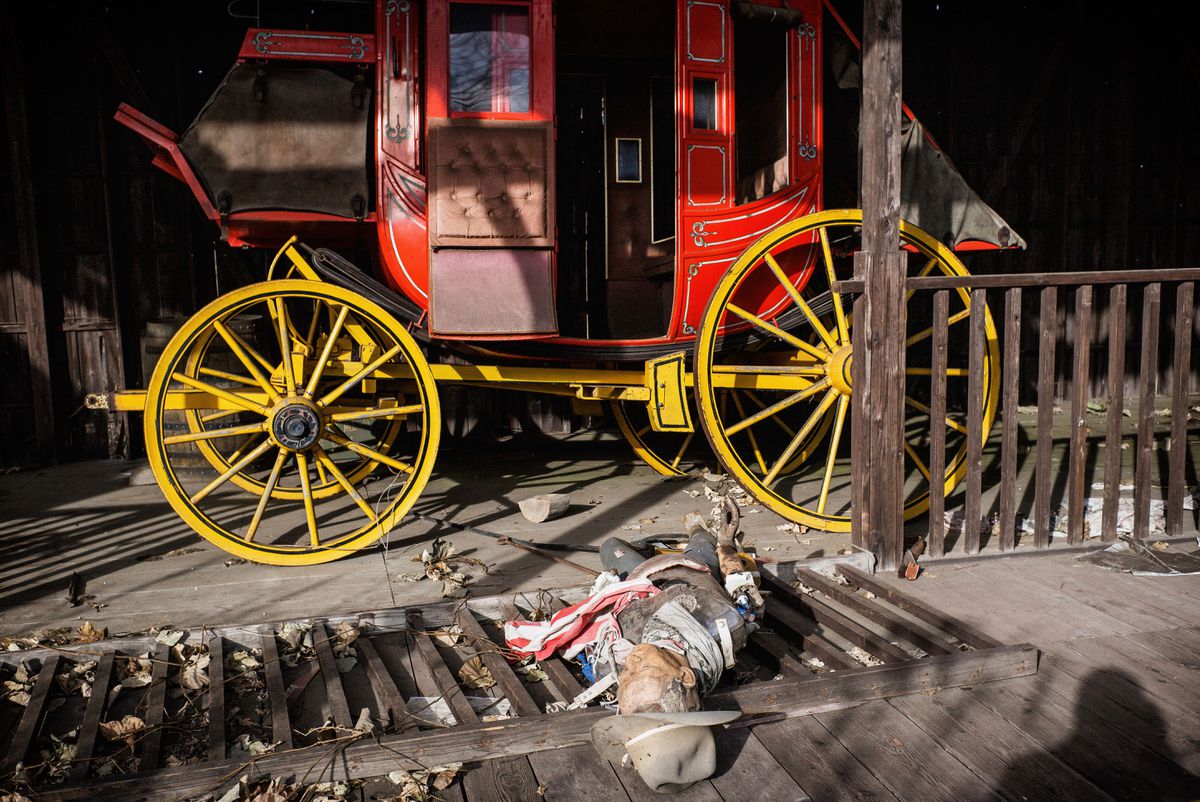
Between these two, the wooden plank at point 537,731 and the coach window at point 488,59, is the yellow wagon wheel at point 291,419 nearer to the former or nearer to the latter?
the coach window at point 488,59

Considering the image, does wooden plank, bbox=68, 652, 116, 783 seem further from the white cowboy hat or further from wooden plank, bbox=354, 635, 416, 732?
the white cowboy hat

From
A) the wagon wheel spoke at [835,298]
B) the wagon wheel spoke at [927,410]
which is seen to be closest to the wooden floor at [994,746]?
the wagon wheel spoke at [927,410]

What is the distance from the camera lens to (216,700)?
279 centimetres

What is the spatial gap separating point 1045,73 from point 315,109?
6982mm

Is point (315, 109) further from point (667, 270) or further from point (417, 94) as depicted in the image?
point (667, 270)

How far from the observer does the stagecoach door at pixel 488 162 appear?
4.33m

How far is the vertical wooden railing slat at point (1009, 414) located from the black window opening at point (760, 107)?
1553 millimetres

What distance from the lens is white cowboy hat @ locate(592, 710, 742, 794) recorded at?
224 centimetres

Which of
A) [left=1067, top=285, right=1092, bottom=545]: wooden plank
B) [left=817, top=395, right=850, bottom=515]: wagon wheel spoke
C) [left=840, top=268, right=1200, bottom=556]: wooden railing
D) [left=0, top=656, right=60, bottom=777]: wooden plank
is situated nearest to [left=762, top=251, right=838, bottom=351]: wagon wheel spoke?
[left=817, top=395, right=850, bottom=515]: wagon wheel spoke

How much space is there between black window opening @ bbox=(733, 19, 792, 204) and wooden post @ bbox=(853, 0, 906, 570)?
111 cm

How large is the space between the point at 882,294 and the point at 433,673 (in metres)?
2.33

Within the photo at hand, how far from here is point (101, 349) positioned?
718 centimetres

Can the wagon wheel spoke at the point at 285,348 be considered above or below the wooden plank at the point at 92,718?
above

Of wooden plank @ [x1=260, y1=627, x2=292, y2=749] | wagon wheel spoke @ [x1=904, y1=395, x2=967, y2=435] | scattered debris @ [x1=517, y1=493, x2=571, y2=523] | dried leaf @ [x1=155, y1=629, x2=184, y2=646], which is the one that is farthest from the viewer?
scattered debris @ [x1=517, y1=493, x2=571, y2=523]
